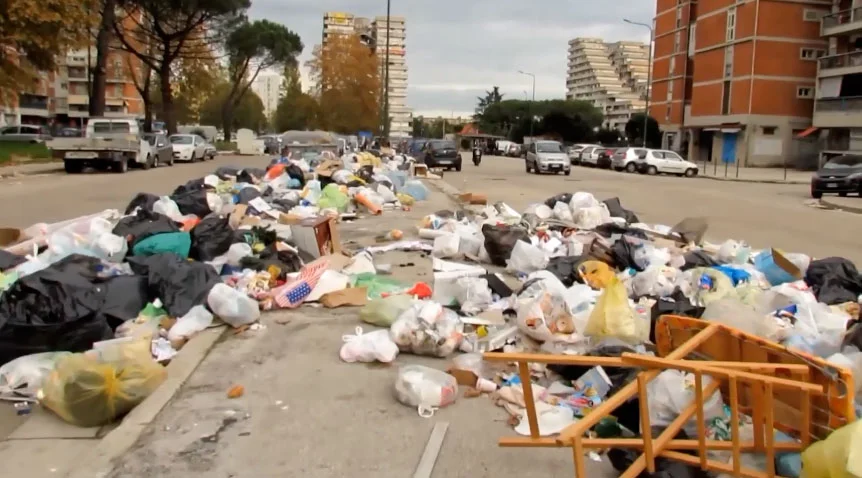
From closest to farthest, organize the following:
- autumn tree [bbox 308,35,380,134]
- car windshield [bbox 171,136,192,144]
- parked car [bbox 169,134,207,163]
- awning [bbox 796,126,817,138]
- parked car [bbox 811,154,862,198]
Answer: parked car [bbox 811,154,862,198] → parked car [bbox 169,134,207,163] → car windshield [bbox 171,136,192,144] → awning [bbox 796,126,817,138] → autumn tree [bbox 308,35,380,134]

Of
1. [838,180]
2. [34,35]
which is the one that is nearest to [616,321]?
[838,180]

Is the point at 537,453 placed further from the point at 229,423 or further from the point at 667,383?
the point at 229,423

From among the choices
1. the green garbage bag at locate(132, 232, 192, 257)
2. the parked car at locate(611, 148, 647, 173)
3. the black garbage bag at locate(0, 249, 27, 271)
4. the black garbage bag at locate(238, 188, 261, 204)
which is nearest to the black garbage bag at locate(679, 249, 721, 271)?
the green garbage bag at locate(132, 232, 192, 257)

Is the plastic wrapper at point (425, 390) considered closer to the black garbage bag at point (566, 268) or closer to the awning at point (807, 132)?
the black garbage bag at point (566, 268)

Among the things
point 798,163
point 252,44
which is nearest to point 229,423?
point 798,163

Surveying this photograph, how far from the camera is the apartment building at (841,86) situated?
48.6 m

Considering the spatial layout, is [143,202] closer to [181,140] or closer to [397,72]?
[181,140]

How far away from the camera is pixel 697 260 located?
8352 mm

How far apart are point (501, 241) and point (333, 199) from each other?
606 cm

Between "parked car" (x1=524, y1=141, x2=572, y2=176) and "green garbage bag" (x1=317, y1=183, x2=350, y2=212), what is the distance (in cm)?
2198

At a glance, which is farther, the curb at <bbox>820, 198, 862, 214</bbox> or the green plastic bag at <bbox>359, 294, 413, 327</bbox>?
the curb at <bbox>820, 198, 862, 214</bbox>

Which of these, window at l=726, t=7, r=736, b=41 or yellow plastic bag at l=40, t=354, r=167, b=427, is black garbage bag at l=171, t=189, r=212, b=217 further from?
window at l=726, t=7, r=736, b=41

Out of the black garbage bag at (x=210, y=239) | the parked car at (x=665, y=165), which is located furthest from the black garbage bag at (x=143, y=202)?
the parked car at (x=665, y=165)

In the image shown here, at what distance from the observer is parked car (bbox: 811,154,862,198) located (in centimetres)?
2458
